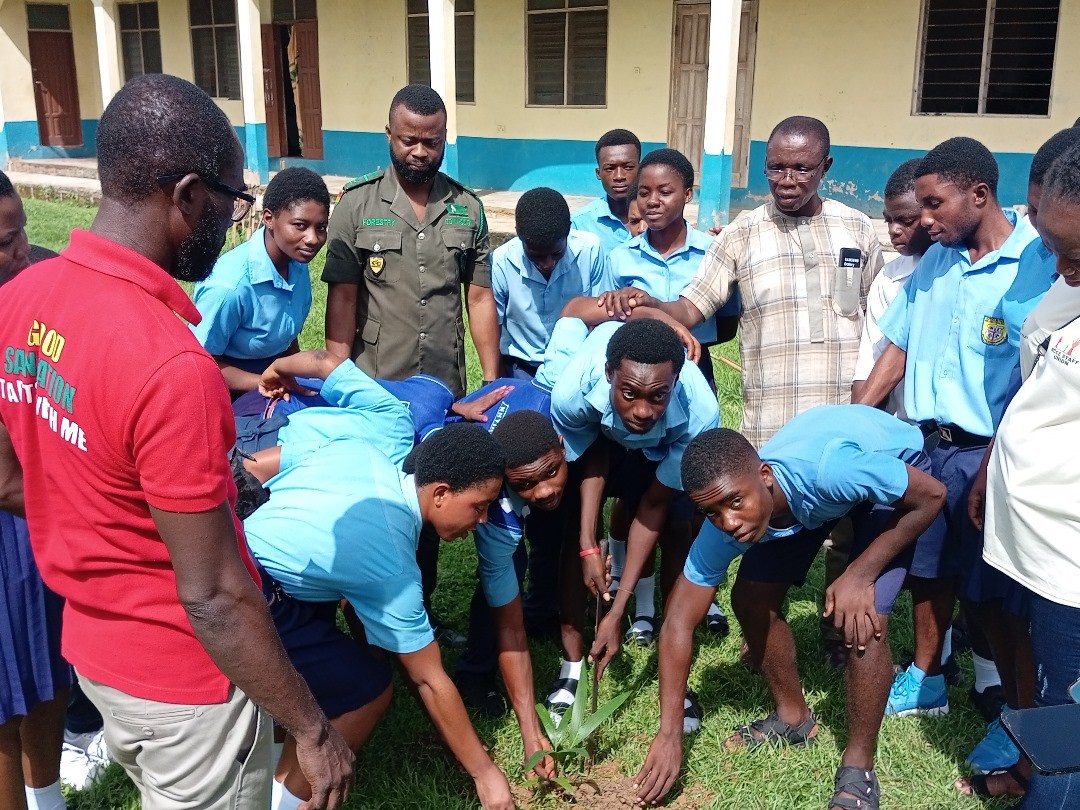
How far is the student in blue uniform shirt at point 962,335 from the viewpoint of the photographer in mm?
3043

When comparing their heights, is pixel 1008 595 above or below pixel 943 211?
below

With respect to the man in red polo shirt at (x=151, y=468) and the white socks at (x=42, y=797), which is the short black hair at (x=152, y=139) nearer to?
the man in red polo shirt at (x=151, y=468)

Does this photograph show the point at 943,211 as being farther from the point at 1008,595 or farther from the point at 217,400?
the point at 217,400

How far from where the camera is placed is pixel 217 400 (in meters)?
1.59

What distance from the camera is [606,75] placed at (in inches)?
462

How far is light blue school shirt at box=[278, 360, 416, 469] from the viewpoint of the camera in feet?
9.80

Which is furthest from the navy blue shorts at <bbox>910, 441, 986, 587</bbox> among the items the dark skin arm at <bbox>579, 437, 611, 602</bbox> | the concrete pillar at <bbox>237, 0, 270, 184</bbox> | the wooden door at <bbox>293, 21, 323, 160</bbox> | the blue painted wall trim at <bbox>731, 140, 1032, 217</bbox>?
the wooden door at <bbox>293, 21, 323, 160</bbox>

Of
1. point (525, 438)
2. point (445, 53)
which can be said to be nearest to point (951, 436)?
point (525, 438)

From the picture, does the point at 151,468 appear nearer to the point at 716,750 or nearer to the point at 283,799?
the point at 283,799

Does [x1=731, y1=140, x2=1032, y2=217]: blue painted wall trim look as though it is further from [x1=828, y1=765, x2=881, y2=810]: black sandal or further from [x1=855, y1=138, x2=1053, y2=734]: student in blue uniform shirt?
[x1=828, y1=765, x2=881, y2=810]: black sandal

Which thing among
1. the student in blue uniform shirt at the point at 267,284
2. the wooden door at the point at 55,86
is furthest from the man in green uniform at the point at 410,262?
the wooden door at the point at 55,86

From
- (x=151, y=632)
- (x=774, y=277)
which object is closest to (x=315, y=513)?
(x=151, y=632)

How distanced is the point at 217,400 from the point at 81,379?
0.21 m

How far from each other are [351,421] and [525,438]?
0.58 m
